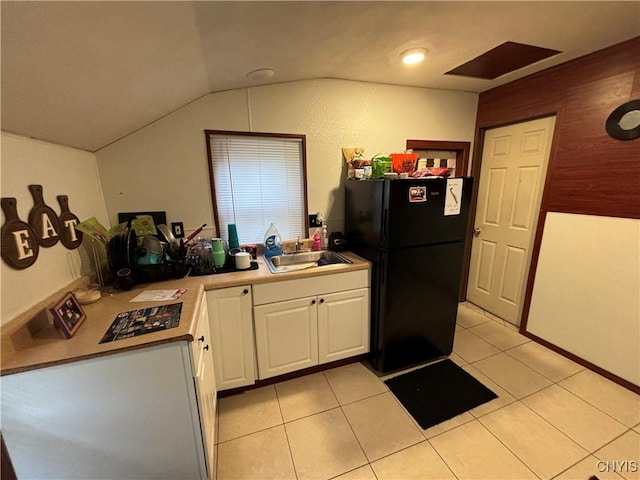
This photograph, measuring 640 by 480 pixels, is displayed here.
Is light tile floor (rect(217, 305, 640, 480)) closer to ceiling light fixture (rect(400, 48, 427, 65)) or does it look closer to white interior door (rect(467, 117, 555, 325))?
white interior door (rect(467, 117, 555, 325))

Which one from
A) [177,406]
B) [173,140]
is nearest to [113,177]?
[173,140]

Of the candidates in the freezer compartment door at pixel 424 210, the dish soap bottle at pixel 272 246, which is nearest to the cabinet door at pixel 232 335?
the dish soap bottle at pixel 272 246

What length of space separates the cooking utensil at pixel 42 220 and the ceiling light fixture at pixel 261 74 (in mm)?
1329

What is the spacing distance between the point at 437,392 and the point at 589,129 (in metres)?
2.19

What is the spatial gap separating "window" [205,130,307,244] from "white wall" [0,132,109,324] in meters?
0.76

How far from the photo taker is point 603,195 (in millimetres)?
1824

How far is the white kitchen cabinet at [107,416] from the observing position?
0.92 metres

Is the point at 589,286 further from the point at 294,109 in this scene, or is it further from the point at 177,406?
the point at 177,406

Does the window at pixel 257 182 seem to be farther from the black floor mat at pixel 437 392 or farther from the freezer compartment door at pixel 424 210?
the black floor mat at pixel 437 392

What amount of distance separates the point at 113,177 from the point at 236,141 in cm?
88

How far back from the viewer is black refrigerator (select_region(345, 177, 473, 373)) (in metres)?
1.73

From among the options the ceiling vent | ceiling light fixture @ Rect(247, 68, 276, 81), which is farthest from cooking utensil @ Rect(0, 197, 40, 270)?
the ceiling vent

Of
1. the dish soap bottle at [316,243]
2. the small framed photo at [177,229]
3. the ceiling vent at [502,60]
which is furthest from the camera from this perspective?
the dish soap bottle at [316,243]

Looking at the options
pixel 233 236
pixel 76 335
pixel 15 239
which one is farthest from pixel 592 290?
pixel 15 239
